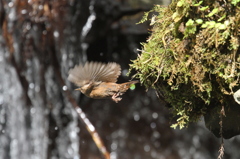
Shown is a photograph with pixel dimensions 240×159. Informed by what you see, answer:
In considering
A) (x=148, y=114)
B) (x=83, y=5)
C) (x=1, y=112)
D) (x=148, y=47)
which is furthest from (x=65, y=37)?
(x=148, y=47)

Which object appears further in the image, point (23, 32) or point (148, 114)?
point (148, 114)

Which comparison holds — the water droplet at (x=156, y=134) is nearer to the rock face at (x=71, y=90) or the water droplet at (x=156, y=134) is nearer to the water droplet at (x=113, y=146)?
the rock face at (x=71, y=90)

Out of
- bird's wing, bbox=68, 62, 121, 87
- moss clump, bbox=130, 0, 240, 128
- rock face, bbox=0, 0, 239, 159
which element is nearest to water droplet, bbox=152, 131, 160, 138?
rock face, bbox=0, 0, 239, 159

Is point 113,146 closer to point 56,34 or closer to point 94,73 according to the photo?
point 56,34

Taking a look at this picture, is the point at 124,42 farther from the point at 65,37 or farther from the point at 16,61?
the point at 16,61

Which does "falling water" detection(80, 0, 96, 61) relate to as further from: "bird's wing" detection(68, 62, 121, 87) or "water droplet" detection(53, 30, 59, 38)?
"bird's wing" detection(68, 62, 121, 87)

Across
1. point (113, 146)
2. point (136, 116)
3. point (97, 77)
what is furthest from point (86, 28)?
point (97, 77)
